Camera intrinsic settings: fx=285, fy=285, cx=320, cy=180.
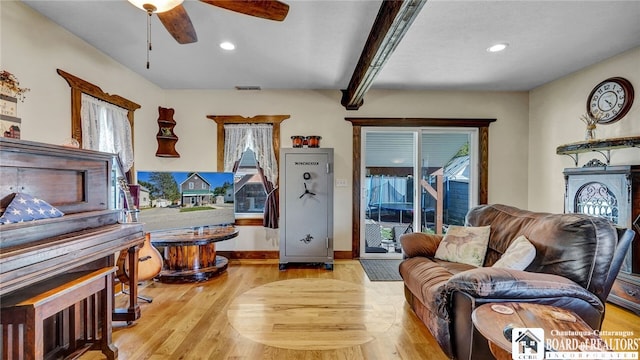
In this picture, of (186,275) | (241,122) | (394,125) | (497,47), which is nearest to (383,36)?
(497,47)

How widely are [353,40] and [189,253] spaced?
2988 millimetres

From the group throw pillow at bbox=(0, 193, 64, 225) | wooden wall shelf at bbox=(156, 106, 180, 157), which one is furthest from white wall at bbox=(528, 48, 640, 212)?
wooden wall shelf at bbox=(156, 106, 180, 157)

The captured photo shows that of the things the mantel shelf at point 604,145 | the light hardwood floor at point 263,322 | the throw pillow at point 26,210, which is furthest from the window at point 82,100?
the mantel shelf at point 604,145

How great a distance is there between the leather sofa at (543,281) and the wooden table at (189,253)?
7.85 ft

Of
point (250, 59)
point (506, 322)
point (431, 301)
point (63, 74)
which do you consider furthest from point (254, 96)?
point (506, 322)

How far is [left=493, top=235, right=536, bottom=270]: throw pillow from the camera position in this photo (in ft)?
6.33

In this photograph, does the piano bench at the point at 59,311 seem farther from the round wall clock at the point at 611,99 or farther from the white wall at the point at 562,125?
the round wall clock at the point at 611,99

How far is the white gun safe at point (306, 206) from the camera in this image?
382 centimetres

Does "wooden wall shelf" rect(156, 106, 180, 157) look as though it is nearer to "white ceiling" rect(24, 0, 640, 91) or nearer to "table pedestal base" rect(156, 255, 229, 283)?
"white ceiling" rect(24, 0, 640, 91)

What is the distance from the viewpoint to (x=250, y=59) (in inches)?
124

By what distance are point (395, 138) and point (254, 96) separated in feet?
7.39

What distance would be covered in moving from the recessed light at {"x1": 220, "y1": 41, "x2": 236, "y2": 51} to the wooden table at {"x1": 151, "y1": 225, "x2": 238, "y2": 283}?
2.08 metres

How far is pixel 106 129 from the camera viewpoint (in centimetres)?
314

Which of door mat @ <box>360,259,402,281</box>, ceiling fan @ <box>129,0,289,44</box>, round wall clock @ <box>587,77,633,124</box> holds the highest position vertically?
ceiling fan @ <box>129,0,289,44</box>
